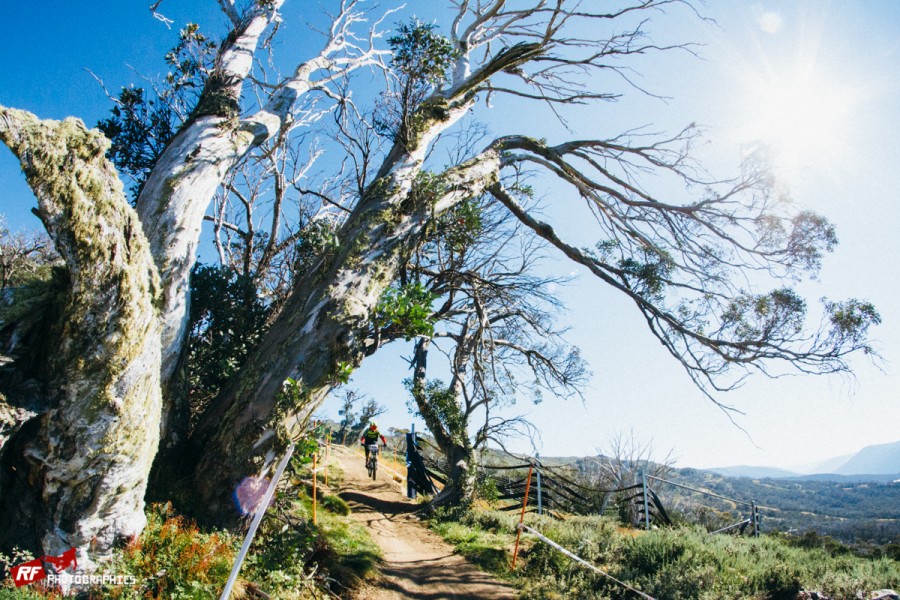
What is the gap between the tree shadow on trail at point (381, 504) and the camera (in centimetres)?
975

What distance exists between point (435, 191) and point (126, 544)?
432 centimetres

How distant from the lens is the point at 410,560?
21.7ft

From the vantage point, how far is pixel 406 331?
4.71 m

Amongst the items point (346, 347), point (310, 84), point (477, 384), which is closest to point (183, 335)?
point (346, 347)

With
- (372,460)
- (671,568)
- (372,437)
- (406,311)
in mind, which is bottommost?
(671,568)

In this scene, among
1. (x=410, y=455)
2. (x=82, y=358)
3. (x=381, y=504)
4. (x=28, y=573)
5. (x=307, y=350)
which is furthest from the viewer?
(x=410, y=455)

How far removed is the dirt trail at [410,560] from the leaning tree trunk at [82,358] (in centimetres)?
290

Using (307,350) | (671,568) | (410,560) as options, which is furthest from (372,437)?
(307,350)

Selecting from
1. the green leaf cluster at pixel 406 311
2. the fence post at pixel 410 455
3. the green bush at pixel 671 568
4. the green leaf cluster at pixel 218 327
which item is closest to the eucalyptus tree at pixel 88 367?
the green leaf cluster at pixel 406 311

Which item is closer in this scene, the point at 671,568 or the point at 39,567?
the point at 39,567

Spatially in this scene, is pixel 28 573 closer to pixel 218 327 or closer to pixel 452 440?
pixel 218 327

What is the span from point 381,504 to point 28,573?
8.06 m

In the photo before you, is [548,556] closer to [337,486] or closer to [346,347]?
[346,347]

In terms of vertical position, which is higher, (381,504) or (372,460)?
(372,460)
